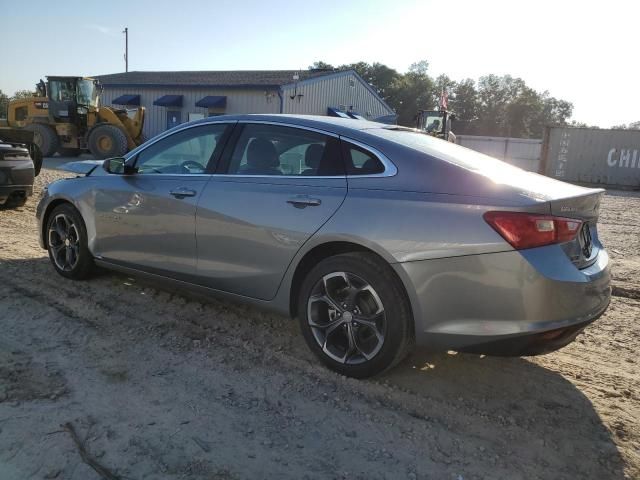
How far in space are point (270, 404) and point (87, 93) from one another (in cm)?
1979

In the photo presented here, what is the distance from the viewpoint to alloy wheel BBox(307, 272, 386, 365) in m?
3.10

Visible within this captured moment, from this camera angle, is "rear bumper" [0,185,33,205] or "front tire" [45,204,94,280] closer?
"front tire" [45,204,94,280]

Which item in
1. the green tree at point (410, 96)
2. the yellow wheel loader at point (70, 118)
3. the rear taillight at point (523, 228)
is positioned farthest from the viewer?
the green tree at point (410, 96)

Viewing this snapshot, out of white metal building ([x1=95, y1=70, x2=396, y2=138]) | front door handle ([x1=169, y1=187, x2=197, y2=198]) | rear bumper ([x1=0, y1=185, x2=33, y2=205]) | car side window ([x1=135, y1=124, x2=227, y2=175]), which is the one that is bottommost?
rear bumper ([x1=0, y1=185, x2=33, y2=205])

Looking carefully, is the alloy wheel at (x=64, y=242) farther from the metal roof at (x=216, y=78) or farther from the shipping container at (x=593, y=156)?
the shipping container at (x=593, y=156)

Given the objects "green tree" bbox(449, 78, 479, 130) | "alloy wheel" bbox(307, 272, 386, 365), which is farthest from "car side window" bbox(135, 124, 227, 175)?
"green tree" bbox(449, 78, 479, 130)

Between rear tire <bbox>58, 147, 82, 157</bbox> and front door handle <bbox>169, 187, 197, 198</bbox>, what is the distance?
18.5m

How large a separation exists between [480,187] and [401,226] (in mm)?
478

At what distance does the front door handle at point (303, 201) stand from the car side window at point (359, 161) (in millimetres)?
280

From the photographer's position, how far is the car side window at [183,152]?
399cm

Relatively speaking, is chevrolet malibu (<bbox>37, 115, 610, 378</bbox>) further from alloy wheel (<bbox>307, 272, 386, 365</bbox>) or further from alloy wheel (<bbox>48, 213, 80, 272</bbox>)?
alloy wheel (<bbox>48, 213, 80, 272</bbox>)

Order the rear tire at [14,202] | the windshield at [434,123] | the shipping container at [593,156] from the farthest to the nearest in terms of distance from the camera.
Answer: the windshield at [434,123]
the shipping container at [593,156]
the rear tire at [14,202]

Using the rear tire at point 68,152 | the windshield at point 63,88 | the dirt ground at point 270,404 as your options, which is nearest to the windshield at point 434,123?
the windshield at point 63,88

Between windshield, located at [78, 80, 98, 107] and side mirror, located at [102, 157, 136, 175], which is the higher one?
windshield, located at [78, 80, 98, 107]
